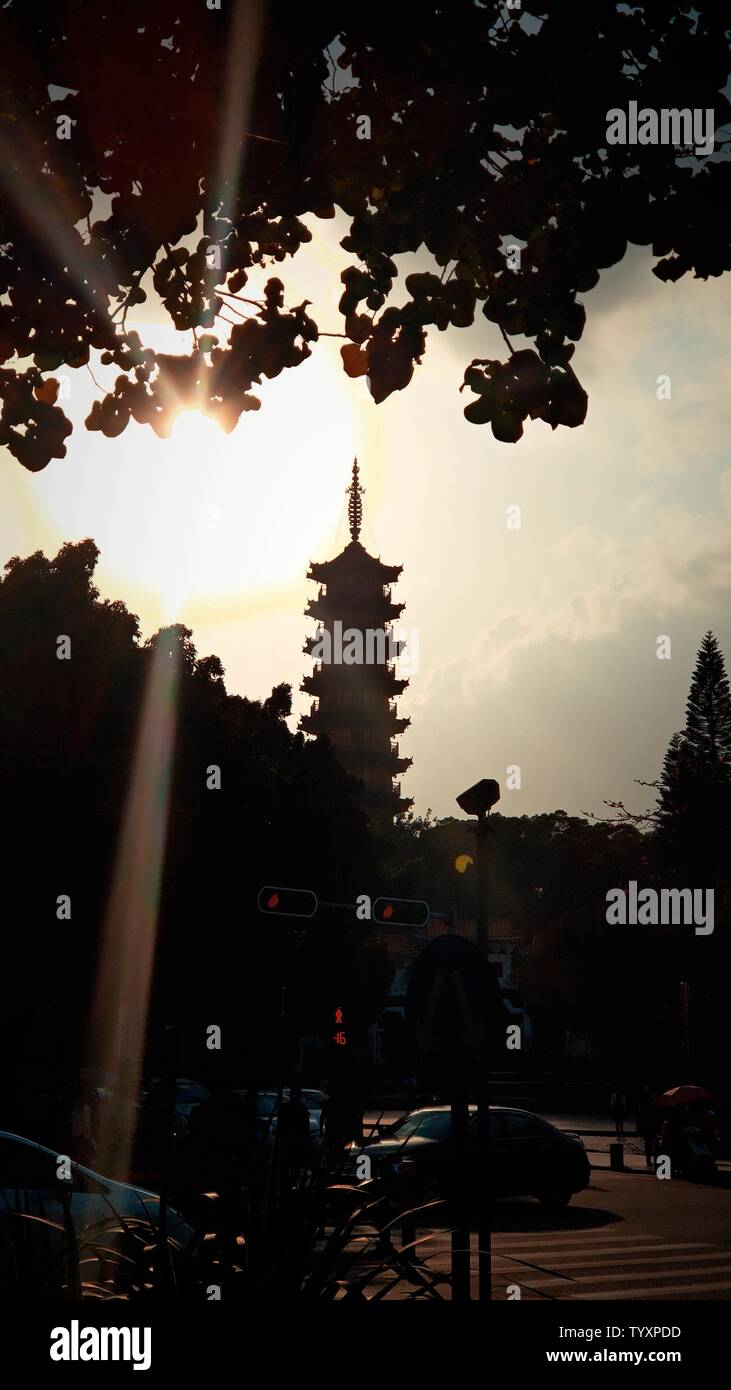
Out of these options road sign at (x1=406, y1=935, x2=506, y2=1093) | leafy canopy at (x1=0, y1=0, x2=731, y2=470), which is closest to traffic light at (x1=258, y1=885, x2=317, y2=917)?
road sign at (x1=406, y1=935, x2=506, y2=1093)

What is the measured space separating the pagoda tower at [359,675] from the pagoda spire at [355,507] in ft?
5.05

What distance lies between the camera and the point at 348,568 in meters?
83.1

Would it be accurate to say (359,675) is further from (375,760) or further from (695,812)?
(695,812)

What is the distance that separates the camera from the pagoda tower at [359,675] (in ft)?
264

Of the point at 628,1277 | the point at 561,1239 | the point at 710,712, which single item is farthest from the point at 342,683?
the point at 628,1277

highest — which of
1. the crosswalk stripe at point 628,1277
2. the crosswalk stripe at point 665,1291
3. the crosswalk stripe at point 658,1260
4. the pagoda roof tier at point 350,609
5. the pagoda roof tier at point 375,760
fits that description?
the pagoda roof tier at point 350,609

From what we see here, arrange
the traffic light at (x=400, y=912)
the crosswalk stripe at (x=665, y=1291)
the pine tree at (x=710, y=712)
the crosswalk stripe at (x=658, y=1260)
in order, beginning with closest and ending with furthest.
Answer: the crosswalk stripe at (x=665, y=1291)
the crosswalk stripe at (x=658, y=1260)
the traffic light at (x=400, y=912)
the pine tree at (x=710, y=712)

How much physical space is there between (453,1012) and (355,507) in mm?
81147

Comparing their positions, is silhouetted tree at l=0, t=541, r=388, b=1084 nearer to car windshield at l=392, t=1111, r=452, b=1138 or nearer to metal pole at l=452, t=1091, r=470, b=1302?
car windshield at l=392, t=1111, r=452, b=1138

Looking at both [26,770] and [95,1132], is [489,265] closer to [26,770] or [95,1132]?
[95,1132]

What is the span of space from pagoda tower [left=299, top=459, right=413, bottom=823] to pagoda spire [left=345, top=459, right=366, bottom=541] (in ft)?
5.05

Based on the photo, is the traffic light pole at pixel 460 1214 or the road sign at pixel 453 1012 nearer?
the traffic light pole at pixel 460 1214

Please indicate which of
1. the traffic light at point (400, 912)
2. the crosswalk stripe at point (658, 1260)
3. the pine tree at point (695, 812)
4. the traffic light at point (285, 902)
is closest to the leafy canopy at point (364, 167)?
the crosswalk stripe at point (658, 1260)

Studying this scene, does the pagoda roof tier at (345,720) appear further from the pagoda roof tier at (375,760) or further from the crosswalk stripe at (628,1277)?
the crosswalk stripe at (628,1277)
